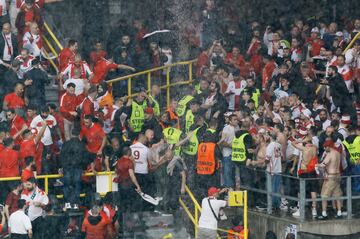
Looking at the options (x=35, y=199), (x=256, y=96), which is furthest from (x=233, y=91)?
(x=35, y=199)

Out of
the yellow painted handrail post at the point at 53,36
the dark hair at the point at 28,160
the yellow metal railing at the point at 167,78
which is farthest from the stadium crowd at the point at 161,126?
the yellow painted handrail post at the point at 53,36

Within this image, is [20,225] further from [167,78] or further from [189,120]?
[167,78]

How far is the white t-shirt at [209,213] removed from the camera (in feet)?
82.7

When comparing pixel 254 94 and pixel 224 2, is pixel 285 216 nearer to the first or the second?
pixel 254 94

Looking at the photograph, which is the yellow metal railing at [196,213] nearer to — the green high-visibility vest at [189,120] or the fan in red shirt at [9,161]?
the green high-visibility vest at [189,120]

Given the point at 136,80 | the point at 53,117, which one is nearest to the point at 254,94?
the point at 136,80

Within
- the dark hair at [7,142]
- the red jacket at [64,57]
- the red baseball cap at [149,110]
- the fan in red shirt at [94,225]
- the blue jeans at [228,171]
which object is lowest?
the fan in red shirt at [94,225]

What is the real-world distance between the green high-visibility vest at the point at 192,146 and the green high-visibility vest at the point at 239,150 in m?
0.81

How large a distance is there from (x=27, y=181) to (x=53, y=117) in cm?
232

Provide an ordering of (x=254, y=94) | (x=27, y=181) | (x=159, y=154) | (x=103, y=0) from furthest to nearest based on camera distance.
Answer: (x=103, y=0)
(x=254, y=94)
(x=159, y=154)
(x=27, y=181)

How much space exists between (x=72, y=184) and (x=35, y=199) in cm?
108

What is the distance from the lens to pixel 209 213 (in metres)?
25.3

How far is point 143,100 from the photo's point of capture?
2777 cm

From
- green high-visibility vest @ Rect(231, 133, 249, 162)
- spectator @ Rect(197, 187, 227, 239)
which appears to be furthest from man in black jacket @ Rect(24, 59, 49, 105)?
spectator @ Rect(197, 187, 227, 239)
